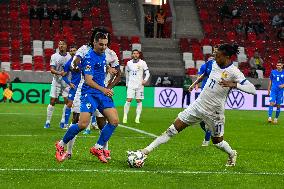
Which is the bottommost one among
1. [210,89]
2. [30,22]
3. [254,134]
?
[254,134]

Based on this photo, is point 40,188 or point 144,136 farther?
point 144,136

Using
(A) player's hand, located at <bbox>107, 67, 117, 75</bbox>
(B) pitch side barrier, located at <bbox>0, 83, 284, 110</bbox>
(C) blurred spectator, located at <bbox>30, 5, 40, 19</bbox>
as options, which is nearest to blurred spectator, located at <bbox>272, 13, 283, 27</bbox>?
(B) pitch side barrier, located at <bbox>0, 83, 284, 110</bbox>

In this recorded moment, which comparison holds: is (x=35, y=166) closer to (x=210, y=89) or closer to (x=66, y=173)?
(x=66, y=173)

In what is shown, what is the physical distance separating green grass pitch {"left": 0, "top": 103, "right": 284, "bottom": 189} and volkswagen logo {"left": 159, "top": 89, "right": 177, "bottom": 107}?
15508 millimetres

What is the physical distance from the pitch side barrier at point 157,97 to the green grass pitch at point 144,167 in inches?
576

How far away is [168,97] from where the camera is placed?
35375 millimetres

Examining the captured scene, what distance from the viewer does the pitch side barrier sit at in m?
34.2

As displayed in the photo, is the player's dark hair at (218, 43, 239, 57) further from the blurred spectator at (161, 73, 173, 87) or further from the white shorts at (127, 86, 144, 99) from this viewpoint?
the blurred spectator at (161, 73, 173, 87)

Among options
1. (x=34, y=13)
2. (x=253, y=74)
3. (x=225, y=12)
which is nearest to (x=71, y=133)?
(x=253, y=74)

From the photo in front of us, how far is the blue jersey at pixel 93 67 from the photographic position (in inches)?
455

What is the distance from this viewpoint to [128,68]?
2386 cm

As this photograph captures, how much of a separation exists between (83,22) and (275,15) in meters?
13.2

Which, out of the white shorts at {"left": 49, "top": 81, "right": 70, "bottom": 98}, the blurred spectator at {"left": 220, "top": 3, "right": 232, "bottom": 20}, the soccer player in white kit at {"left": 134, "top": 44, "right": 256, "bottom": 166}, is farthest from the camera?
the blurred spectator at {"left": 220, "top": 3, "right": 232, "bottom": 20}

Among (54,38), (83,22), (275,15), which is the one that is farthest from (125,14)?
(275,15)
